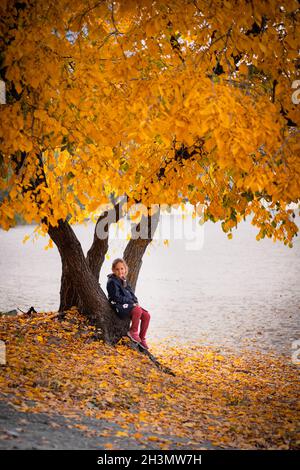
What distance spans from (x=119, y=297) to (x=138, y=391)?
1.83 meters

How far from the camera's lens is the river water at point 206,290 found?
35.5 ft

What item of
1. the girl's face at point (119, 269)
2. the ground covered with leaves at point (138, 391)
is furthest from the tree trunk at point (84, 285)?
the girl's face at point (119, 269)

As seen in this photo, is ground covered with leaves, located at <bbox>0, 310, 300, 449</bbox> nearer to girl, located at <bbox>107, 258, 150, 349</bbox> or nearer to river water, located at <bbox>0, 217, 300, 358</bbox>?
girl, located at <bbox>107, 258, 150, 349</bbox>

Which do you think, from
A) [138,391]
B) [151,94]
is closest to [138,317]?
[138,391]

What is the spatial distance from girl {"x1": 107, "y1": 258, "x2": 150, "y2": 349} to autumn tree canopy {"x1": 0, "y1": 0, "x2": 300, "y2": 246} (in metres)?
1.64

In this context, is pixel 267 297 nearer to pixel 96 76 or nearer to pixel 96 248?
pixel 96 248

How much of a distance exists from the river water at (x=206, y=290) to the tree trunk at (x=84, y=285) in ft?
10.2

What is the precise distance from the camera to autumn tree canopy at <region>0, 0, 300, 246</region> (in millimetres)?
4273

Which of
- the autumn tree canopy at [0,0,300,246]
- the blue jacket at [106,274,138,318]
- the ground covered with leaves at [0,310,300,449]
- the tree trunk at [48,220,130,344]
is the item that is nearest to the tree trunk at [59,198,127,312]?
the tree trunk at [48,220,130,344]

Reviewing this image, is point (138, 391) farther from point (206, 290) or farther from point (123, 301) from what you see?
point (206, 290)

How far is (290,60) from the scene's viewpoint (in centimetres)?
500

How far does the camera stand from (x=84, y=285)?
7.15m

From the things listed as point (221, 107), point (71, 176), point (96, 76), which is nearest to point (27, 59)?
point (96, 76)

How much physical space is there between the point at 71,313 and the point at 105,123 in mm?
3165
